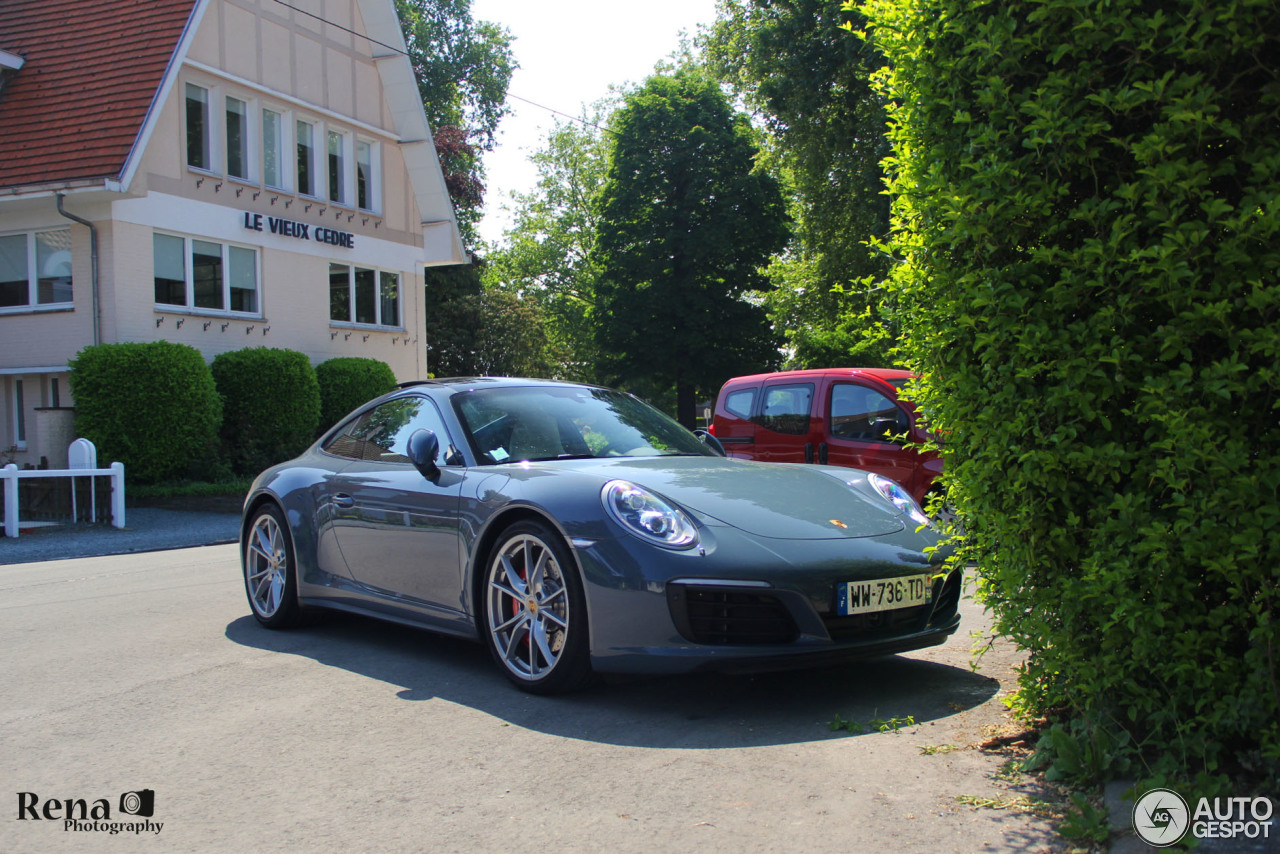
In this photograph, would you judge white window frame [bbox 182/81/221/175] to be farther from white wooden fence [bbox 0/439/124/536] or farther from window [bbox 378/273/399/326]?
white wooden fence [bbox 0/439/124/536]

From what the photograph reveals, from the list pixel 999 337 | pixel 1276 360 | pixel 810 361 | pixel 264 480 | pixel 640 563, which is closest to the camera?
pixel 1276 360

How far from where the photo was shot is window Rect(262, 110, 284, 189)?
22844mm

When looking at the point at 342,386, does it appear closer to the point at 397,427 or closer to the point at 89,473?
the point at 89,473

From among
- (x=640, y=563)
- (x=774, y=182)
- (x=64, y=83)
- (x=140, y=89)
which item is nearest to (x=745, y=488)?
(x=640, y=563)

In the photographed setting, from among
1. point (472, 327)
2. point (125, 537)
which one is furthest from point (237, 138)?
point (472, 327)

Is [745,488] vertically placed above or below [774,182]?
below

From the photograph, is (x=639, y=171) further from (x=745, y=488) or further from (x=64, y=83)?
(x=745, y=488)

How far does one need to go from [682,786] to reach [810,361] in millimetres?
20189

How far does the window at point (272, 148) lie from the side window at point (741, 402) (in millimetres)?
14053

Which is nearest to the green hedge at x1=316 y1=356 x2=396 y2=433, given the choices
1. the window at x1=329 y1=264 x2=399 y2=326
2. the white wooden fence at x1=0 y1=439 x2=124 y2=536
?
the window at x1=329 y1=264 x2=399 y2=326

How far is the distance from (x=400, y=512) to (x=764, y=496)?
188cm

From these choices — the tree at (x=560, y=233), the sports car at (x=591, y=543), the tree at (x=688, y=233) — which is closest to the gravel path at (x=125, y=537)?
the sports car at (x=591, y=543)

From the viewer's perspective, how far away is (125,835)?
3.30 metres

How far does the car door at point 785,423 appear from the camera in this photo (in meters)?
11.4
